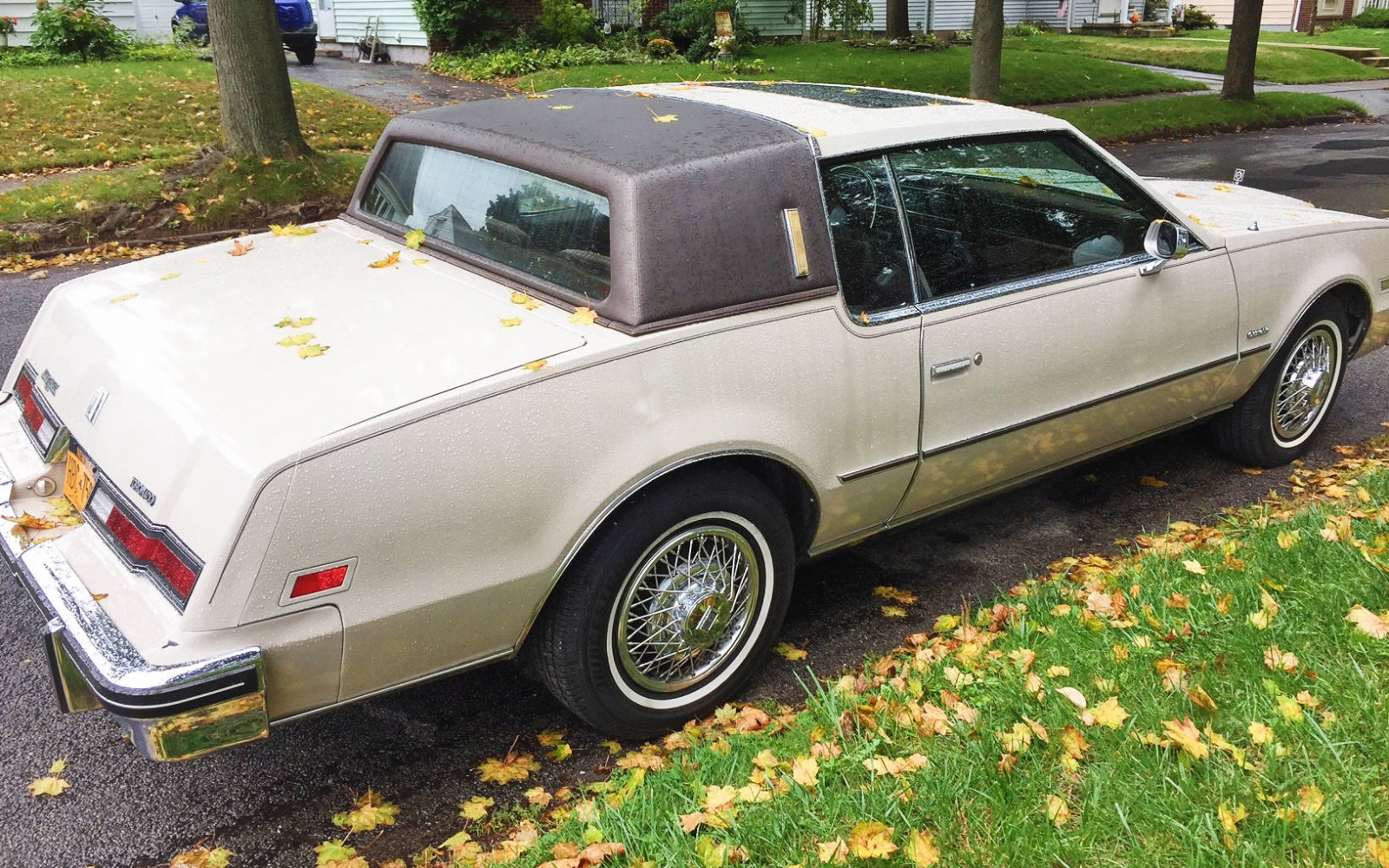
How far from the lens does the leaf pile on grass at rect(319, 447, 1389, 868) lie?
245 centimetres

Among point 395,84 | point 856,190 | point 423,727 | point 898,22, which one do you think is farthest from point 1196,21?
point 423,727

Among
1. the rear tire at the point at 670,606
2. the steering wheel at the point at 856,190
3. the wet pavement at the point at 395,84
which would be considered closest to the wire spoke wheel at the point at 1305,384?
the steering wheel at the point at 856,190

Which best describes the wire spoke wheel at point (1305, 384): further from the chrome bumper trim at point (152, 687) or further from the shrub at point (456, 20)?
the shrub at point (456, 20)

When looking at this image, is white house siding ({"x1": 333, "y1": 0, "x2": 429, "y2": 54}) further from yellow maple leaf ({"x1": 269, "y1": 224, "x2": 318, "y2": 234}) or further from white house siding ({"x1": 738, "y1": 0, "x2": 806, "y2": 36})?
yellow maple leaf ({"x1": 269, "y1": 224, "x2": 318, "y2": 234})

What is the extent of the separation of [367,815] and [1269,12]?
48919 mm

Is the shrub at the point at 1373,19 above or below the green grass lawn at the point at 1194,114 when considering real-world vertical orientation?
above

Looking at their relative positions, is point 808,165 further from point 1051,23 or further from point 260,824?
point 1051,23

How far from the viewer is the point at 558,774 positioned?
3160 mm

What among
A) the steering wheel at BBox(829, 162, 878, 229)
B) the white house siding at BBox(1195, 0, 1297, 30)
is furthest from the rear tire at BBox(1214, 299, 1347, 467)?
the white house siding at BBox(1195, 0, 1297, 30)

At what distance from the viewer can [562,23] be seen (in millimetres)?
20609

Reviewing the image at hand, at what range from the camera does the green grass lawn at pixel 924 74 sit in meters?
18.2

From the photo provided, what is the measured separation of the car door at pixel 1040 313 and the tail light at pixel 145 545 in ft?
7.19

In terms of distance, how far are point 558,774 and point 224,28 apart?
27.6 feet

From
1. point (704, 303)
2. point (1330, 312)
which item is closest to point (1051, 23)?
point (1330, 312)
